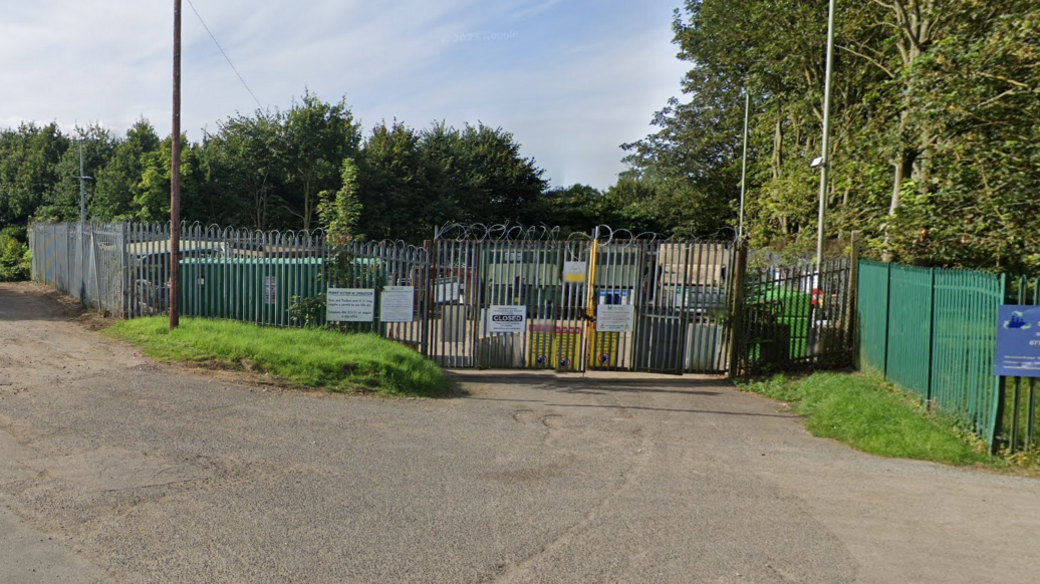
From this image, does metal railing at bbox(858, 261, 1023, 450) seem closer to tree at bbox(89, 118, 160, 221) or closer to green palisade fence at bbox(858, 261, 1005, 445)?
green palisade fence at bbox(858, 261, 1005, 445)

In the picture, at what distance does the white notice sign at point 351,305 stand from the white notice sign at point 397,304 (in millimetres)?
332

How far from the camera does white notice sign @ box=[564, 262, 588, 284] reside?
12.3 meters

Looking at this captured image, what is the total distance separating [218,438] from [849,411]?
734 cm

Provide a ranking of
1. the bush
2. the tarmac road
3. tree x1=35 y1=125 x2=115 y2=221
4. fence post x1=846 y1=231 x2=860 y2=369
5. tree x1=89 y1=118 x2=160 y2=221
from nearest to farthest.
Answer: the tarmac road → fence post x1=846 y1=231 x2=860 y2=369 → the bush → tree x1=89 y1=118 x2=160 y2=221 → tree x1=35 y1=125 x2=115 y2=221

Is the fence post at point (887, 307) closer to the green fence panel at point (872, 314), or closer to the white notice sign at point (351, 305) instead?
the green fence panel at point (872, 314)

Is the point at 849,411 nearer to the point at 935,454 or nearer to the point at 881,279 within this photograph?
the point at 935,454

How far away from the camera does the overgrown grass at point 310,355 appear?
1046cm

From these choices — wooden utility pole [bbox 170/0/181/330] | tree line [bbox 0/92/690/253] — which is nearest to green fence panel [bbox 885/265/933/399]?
wooden utility pole [bbox 170/0/181/330]

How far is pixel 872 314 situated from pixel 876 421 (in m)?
3.44

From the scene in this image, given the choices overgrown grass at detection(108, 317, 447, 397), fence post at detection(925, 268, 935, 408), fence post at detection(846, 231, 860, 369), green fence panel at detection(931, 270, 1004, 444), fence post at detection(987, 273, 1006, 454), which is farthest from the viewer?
fence post at detection(846, 231, 860, 369)

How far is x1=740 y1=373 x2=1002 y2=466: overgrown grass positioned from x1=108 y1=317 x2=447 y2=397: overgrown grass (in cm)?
530

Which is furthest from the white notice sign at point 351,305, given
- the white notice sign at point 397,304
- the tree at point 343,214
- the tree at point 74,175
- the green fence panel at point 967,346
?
the tree at point 74,175

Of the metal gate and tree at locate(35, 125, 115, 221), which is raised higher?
tree at locate(35, 125, 115, 221)

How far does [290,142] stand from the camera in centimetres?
4009
